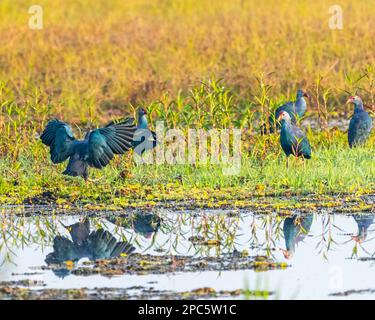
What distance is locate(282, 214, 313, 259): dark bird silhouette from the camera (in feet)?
23.6

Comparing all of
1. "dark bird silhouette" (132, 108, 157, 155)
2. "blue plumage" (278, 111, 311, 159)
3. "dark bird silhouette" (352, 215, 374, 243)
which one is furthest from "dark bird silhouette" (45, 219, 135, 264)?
"blue plumage" (278, 111, 311, 159)

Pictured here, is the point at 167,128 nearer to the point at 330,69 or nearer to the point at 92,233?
the point at 92,233

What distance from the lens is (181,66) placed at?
1338cm

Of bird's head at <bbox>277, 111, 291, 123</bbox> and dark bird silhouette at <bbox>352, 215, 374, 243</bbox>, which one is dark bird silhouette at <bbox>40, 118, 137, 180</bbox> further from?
dark bird silhouette at <bbox>352, 215, 374, 243</bbox>

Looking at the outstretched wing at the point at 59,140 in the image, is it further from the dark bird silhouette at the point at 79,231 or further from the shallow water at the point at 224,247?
the dark bird silhouette at the point at 79,231

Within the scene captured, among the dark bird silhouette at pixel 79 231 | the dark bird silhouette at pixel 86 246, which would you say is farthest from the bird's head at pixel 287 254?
the dark bird silhouette at pixel 79 231

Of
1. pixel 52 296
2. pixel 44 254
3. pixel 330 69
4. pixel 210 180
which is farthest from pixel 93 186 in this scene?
pixel 330 69

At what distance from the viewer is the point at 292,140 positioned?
30.4 ft

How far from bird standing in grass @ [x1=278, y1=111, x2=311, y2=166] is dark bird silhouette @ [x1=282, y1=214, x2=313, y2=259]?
1.30 m

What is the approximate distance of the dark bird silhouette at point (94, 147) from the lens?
8.76 m

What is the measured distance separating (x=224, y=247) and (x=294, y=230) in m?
0.61

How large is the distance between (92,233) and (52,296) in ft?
5.31

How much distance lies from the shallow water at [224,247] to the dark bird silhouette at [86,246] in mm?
28

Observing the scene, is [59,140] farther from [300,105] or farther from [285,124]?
[300,105]
